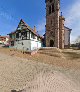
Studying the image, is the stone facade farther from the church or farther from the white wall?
the white wall

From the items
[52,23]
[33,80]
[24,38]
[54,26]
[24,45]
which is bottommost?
[33,80]

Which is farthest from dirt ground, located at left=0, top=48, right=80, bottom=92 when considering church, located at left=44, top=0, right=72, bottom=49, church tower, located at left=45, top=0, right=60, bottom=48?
church, located at left=44, top=0, right=72, bottom=49

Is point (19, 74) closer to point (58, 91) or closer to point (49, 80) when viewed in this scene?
point (49, 80)

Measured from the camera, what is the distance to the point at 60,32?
47.9m

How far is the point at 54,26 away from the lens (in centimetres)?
4688

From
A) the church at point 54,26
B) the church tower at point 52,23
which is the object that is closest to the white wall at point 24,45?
the church at point 54,26

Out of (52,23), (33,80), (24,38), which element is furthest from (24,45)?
(33,80)

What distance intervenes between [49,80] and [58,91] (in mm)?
3072

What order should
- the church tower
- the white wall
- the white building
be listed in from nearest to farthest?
1. the white wall
2. the white building
3. the church tower

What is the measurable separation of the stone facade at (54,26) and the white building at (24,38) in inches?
181

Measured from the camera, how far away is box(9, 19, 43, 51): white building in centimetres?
4262

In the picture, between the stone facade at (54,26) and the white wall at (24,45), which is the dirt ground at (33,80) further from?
the stone facade at (54,26)

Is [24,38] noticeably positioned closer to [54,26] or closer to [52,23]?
[54,26]

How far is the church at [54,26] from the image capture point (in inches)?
1823
